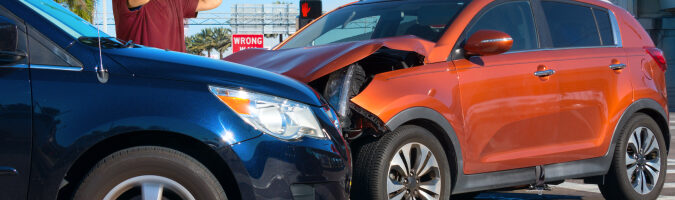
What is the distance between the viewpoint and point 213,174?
3727 millimetres

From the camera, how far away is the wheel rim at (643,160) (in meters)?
6.76

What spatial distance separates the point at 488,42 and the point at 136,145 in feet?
8.38

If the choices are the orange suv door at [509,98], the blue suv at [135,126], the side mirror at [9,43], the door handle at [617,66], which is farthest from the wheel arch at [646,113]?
the side mirror at [9,43]

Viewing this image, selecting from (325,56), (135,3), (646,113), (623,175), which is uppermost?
(135,3)

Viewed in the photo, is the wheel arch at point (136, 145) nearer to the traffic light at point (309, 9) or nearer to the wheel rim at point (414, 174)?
the wheel rim at point (414, 174)

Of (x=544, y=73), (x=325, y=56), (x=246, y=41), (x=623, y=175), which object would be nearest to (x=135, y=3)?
(x=325, y=56)

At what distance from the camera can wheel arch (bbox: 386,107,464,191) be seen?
5078 millimetres

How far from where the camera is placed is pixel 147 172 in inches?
142

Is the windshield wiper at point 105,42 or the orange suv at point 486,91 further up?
the windshield wiper at point 105,42

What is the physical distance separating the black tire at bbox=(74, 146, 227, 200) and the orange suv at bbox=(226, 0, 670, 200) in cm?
145

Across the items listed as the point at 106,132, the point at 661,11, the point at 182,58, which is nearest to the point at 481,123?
the point at 182,58

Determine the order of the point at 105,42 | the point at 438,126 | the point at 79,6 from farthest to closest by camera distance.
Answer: the point at 79,6 < the point at 438,126 < the point at 105,42

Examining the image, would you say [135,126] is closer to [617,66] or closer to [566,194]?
[617,66]

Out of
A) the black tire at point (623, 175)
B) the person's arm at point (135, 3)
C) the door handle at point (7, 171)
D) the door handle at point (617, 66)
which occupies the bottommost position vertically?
the black tire at point (623, 175)
